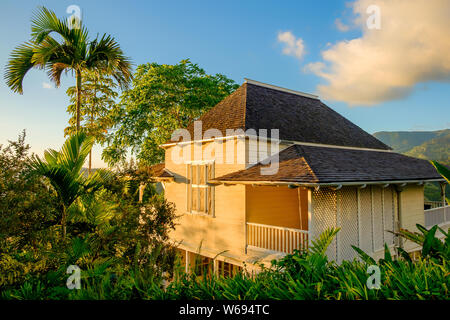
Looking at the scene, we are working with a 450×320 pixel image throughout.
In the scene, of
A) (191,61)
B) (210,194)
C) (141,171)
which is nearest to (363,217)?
(210,194)

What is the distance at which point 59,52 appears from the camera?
991 cm

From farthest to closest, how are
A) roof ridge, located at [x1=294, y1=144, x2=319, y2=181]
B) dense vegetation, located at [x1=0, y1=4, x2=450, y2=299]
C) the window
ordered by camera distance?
the window
roof ridge, located at [x1=294, y1=144, x2=319, y2=181]
dense vegetation, located at [x1=0, y1=4, x2=450, y2=299]

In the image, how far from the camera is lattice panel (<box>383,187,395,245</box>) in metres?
11.2

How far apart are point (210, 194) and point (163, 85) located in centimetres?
1424

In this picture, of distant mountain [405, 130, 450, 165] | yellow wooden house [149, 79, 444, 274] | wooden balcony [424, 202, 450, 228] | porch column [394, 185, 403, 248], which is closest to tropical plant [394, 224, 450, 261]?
yellow wooden house [149, 79, 444, 274]

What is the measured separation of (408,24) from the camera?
7059 mm

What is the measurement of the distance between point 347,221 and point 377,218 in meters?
2.21

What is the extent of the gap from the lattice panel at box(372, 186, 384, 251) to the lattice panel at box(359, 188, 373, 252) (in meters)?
0.26

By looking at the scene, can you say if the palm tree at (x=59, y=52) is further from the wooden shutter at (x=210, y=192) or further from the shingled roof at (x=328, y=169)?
the shingled roof at (x=328, y=169)

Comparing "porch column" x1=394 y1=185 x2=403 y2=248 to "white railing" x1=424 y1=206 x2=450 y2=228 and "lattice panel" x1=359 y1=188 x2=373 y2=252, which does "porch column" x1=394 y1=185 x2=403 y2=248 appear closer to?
"lattice panel" x1=359 y1=188 x2=373 y2=252

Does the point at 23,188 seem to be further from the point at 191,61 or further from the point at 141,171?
the point at 191,61

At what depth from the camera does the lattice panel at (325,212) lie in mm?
8570

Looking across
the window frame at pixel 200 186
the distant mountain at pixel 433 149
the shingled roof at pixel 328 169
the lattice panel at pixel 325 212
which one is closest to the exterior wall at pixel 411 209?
the shingled roof at pixel 328 169

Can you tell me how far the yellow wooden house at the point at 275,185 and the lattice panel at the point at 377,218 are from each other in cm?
4
